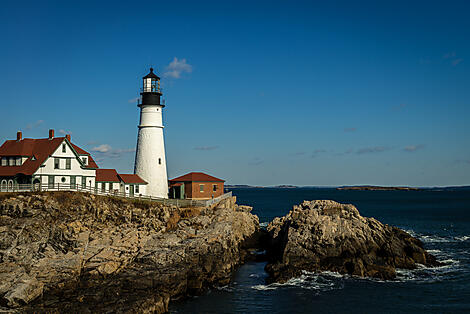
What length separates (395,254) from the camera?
30.8 m

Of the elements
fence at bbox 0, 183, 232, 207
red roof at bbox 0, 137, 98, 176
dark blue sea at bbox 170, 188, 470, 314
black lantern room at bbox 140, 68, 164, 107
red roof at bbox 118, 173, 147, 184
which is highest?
black lantern room at bbox 140, 68, 164, 107

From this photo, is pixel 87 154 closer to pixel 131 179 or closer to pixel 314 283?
pixel 131 179

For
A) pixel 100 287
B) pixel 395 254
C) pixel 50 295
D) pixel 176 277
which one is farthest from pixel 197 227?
pixel 395 254

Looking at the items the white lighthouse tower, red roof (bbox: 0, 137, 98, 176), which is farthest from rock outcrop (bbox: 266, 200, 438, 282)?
red roof (bbox: 0, 137, 98, 176)

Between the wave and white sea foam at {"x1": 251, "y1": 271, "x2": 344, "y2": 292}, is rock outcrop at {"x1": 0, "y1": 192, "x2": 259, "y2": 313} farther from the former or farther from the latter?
the wave

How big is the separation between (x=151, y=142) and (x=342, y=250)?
20.3 metres

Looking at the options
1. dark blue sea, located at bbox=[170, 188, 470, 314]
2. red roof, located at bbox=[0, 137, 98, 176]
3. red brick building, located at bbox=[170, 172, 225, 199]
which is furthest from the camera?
red brick building, located at bbox=[170, 172, 225, 199]

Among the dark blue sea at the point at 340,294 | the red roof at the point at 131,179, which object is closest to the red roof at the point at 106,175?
the red roof at the point at 131,179

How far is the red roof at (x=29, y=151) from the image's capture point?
34309mm

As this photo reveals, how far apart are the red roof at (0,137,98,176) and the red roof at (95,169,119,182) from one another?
155 cm

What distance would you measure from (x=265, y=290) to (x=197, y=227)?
8401mm

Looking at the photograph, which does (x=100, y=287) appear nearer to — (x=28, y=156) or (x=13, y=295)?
(x=13, y=295)

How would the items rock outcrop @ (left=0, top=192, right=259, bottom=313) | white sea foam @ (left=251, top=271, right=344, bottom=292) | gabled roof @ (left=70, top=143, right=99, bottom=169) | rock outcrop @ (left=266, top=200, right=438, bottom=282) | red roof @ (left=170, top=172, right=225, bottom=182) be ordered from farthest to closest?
1. red roof @ (left=170, top=172, right=225, bottom=182)
2. gabled roof @ (left=70, top=143, right=99, bottom=169)
3. rock outcrop @ (left=266, top=200, right=438, bottom=282)
4. white sea foam @ (left=251, top=271, right=344, bottom=292)
5. rock outcrop @ (left=0, top=192, right=259, bottom=313)

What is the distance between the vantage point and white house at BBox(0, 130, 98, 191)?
34062mm
